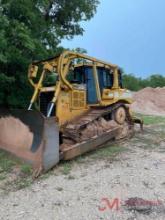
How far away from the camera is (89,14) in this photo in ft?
48.1

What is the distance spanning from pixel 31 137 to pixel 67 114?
1600 mm

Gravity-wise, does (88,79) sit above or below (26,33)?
below

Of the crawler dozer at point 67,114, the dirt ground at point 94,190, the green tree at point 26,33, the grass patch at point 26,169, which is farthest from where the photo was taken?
the green tree at point 26,33

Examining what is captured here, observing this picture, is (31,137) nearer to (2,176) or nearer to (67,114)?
(2,176)

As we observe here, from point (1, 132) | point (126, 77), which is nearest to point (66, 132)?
point (1, 132)

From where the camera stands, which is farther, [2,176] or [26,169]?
[26,169]

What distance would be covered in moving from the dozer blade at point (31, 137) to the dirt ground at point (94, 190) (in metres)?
0.36

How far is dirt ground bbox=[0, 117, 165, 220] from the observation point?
4883 millimetres

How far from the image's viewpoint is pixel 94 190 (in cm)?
586

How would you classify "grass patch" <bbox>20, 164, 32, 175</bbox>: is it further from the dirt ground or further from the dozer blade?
the dirt ground

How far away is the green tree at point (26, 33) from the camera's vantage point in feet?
30.9

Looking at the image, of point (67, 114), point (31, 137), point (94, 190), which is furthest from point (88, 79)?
point (94, 190)

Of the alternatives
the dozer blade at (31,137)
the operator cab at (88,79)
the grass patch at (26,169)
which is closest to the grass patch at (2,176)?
the grass patch at (26,169)

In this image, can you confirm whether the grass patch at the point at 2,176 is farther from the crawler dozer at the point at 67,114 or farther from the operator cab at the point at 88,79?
the operator cab at the point at 88,79
